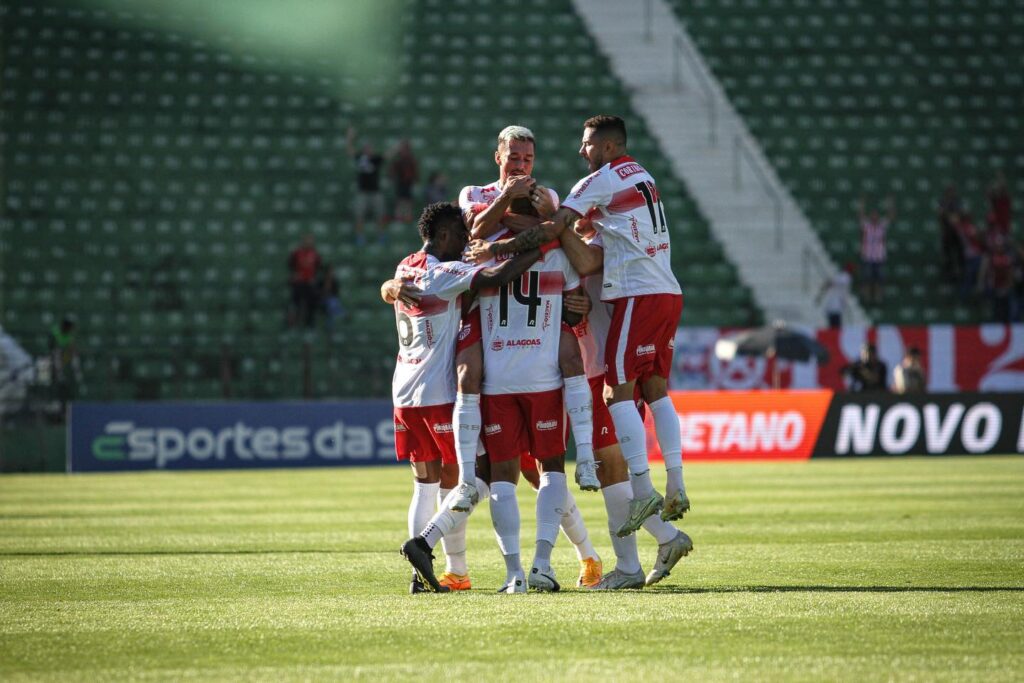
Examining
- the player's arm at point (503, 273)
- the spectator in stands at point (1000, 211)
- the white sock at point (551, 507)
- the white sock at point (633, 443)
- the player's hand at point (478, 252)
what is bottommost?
the white sock at point (551, 507)

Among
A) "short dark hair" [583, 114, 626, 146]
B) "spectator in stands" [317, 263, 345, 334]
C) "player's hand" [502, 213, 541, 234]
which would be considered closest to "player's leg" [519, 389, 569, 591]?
"player's hand" [502, 213, 541, 234]

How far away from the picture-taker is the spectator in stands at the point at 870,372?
83.4 ft

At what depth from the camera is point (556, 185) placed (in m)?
31.5

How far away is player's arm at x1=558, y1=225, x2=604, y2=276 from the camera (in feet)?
28.7

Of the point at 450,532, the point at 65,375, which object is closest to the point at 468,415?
the point at 450,532

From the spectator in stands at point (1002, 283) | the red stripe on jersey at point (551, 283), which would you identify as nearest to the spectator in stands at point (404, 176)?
the spectator in stands at point (1002, 283)

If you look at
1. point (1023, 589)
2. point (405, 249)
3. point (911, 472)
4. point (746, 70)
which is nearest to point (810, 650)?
point (1023, 589)

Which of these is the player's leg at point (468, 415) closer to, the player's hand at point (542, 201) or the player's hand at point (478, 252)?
the player's hand at point (478, 252)

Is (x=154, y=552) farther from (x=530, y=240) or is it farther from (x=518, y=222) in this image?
(x=530, y=240)

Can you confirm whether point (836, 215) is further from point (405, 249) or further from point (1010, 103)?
point (405, 249)

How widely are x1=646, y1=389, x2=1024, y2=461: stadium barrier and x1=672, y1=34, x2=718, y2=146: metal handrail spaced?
38.7ft

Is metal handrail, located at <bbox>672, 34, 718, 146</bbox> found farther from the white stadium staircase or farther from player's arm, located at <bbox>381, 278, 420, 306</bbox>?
player's arm, located at <bbox>381, 278, 420, 306</bbox>

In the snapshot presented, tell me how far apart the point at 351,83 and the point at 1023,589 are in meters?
28.3

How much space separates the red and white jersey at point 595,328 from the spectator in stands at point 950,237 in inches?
893
